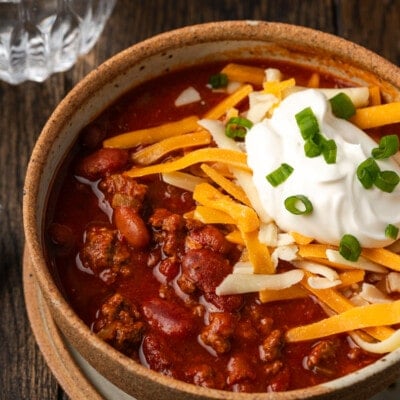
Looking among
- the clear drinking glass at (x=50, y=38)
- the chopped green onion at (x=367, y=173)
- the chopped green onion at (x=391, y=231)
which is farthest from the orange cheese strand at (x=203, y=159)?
the clear drinking glass at (x=50, y=38)

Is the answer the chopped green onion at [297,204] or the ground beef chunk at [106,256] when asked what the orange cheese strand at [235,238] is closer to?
the chopped green onion at [297,204]

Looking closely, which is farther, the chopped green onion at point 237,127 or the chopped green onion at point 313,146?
the chopped green onion at point 237,127

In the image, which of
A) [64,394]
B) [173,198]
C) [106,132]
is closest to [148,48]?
[106,132]

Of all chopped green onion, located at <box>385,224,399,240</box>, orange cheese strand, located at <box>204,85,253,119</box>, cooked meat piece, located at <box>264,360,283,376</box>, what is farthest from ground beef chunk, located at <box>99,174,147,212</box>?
chopped green onion, located at <box>385,224,399,240</box>

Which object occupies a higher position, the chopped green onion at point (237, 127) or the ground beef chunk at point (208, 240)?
the chopped green onion at point (237, 127)

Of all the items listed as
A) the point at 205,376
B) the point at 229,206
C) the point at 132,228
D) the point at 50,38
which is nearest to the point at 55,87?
the point at 50,38

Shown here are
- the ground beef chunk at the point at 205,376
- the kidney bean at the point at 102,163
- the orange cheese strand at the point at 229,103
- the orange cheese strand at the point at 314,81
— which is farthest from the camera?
the orange cheese strand at the point at 314,81

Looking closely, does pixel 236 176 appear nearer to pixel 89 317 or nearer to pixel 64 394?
pixel 89 317
